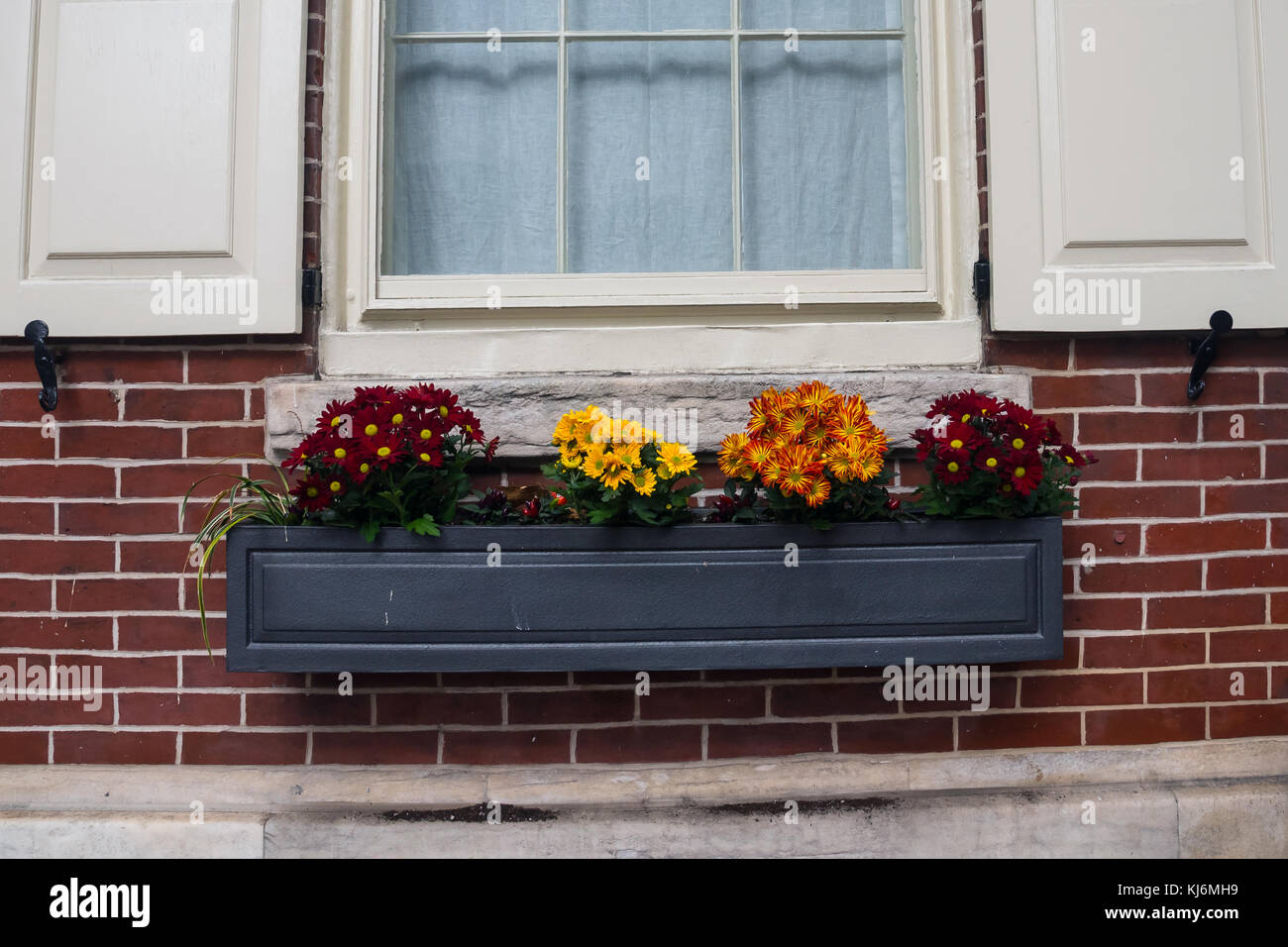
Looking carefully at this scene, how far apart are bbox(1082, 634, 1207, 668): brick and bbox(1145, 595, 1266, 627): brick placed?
0.04 metres

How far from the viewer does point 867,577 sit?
5.98 ft

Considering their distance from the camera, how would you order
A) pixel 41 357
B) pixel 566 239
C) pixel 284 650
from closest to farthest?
pixel 284 650 < pixel 41 357 < pixel 566 239

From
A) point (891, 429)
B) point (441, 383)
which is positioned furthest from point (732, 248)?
point (441, 383)

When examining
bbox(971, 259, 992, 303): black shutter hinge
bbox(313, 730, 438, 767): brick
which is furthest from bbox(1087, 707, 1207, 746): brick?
bbox(313, 730, 438, 767): brick

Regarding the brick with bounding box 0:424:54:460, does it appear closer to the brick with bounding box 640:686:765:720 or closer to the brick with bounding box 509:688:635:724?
the brick with bounding box 509:688:635:724

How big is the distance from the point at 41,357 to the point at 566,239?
1.24 m

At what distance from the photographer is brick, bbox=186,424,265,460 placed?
6.63 feet

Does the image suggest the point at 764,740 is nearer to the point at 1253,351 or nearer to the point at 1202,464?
the point at 1202,464

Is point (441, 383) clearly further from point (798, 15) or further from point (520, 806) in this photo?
point (798, 15)

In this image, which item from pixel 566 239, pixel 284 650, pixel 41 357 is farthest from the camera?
pixel 566 239

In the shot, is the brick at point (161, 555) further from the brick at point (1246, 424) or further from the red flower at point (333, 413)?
the brick at point (1246, 424)

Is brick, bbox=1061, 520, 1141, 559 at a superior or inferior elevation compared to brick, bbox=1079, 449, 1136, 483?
inferior

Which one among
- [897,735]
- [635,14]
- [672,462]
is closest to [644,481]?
[672,462]

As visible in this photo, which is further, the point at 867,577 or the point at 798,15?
the point at 798,15
